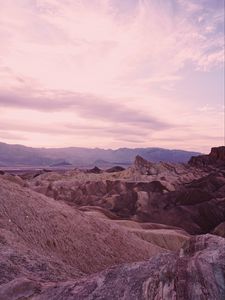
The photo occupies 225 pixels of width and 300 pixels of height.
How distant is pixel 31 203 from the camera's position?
12.9m

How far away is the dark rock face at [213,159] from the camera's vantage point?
66181mm

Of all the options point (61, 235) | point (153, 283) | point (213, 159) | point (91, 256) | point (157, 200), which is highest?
point (213, 159)

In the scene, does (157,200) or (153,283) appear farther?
(157,200)

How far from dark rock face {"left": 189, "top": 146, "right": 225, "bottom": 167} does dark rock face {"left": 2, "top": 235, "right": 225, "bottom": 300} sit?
59.8 meters

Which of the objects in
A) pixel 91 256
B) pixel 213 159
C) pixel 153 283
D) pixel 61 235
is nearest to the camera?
pixel 153 283

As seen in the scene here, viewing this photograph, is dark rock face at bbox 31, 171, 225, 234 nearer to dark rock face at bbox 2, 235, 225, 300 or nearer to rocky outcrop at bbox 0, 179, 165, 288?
rocky outcrop at bbox 0, 179, 165, 288

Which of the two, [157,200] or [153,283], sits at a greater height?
[153,283]

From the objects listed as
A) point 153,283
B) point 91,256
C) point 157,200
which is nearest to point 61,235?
point 91,256

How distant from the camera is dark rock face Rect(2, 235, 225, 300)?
523 cm

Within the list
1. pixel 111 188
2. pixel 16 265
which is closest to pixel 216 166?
pixel 111 188

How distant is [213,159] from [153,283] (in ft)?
211

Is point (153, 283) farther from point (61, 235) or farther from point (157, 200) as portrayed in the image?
point (157, 200)

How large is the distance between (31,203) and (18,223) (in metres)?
1.23

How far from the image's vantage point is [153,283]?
212 inches
